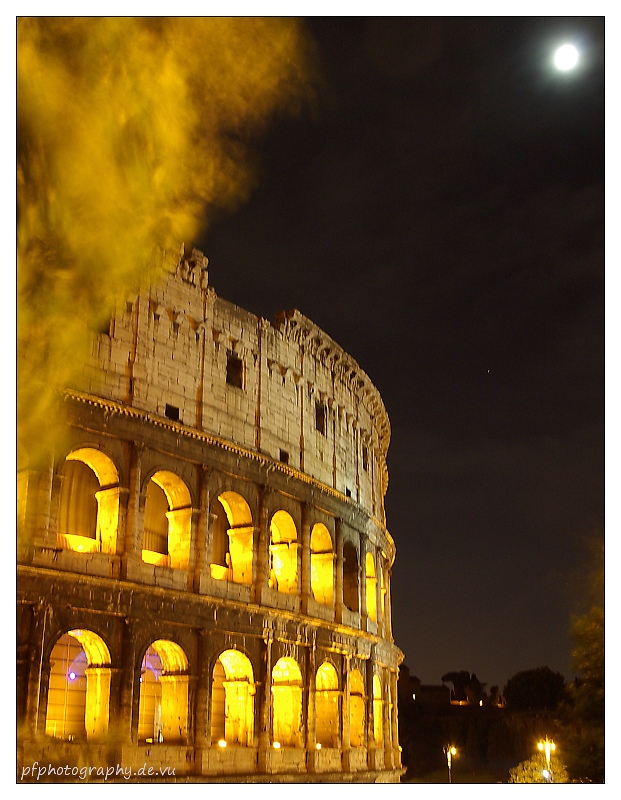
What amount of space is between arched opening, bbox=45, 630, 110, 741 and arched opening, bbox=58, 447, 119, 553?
179 centimetres

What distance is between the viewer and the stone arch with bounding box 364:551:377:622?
2741cm

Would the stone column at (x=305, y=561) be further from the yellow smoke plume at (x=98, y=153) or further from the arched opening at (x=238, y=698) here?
the yellow smoke plume at (x=98, y=153)

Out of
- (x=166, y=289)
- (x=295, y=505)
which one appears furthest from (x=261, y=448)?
(x=166, y=289)

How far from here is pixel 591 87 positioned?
1356 cm

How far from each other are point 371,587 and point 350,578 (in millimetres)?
2284

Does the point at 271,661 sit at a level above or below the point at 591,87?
below

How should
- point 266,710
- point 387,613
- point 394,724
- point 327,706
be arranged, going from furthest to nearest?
1. point 387,613
2. point 394,724
3. point 327,706
4. point 266,710

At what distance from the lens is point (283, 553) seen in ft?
73.2

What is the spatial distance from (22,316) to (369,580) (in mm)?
16493

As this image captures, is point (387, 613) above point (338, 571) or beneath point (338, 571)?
beneath

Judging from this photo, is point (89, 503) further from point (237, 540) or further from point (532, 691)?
point (532, 691)

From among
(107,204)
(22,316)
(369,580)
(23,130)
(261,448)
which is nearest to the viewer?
(23,130)

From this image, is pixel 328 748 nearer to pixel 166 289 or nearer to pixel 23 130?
pixel 166 289

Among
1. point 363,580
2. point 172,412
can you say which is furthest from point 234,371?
point 363,580
